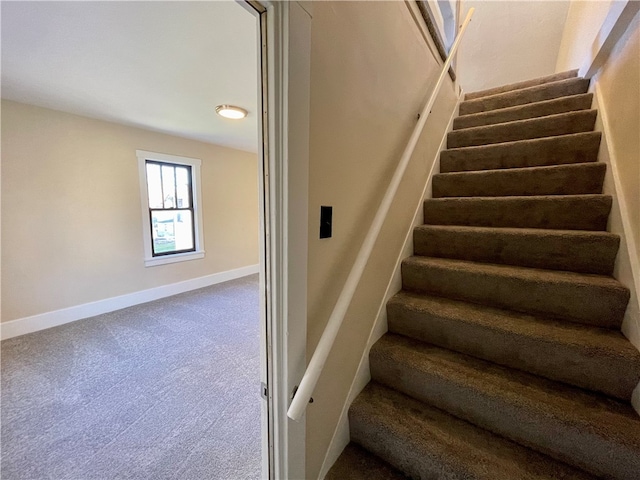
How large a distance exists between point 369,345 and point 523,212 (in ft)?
4.04

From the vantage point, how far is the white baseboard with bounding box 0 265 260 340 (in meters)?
2.65

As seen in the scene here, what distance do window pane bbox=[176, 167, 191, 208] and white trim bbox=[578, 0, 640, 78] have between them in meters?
4.63

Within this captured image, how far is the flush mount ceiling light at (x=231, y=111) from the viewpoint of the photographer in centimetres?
271

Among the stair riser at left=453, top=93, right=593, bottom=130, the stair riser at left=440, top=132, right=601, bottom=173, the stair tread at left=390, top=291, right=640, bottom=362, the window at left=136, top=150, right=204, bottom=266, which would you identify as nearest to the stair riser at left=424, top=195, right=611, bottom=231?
the stair riser at left=440, top=132, right=601, bottom=173

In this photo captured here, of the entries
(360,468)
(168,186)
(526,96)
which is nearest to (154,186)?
(168,186)

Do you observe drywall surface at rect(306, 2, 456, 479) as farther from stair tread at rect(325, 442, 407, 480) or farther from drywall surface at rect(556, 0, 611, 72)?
drywall surface at rect(556, 0, 611, 72)

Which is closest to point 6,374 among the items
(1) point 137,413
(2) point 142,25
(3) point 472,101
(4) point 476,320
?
(1) point 137,413

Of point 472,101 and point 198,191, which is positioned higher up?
point 472,101

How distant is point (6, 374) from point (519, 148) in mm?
4284

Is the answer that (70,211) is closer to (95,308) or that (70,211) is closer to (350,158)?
(95,308)

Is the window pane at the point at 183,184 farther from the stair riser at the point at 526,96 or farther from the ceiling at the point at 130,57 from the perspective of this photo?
the stair riser at the point at 526,96

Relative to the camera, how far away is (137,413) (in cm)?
168

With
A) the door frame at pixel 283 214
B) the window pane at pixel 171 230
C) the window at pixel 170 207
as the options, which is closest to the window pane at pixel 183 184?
the window at pixel 170 207

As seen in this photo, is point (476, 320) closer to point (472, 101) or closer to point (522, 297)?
point (522, 297)
